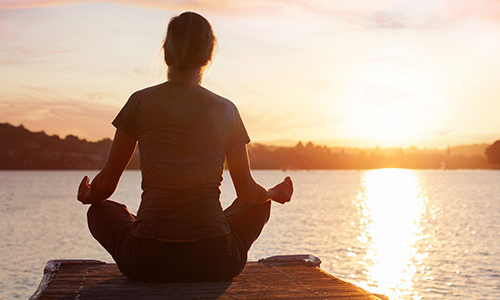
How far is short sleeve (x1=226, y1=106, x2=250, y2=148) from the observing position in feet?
17.9

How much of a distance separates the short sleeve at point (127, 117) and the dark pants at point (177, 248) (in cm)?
86

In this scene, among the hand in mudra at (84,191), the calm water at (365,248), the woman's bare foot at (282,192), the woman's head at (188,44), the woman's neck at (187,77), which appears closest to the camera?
the woman's head at (188,44)

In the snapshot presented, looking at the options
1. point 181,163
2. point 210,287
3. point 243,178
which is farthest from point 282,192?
point 181,163

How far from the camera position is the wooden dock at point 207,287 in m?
5.22

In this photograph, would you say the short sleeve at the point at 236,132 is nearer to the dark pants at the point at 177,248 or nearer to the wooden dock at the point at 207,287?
the dark pants at the point at 177,248

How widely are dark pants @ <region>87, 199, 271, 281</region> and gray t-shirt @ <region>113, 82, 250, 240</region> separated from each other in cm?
13

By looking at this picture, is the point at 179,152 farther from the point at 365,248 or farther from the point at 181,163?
the point at 365,248

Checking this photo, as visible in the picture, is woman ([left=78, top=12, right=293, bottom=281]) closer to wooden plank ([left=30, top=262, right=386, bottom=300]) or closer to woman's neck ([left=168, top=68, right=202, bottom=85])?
woman's neck ([left=168, top=68, right=202, bottom=85])

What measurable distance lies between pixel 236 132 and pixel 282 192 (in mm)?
933

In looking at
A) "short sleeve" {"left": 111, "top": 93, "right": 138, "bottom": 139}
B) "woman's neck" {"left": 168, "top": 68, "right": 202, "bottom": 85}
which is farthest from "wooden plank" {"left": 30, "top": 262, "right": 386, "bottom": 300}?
"woman's neck" {"left": 168, "top": 68, "right": 202, "bottom": 85}

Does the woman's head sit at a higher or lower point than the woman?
higher

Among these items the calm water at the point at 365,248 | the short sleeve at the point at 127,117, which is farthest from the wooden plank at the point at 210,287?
the calm water at the point at 365,248

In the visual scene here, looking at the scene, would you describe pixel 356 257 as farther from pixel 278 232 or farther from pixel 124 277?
pixel 124 277

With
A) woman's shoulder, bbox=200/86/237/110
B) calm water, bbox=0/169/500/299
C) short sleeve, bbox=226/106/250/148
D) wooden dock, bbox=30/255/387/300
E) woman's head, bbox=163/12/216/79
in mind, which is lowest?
calm water, bbox=0/169/500/299
